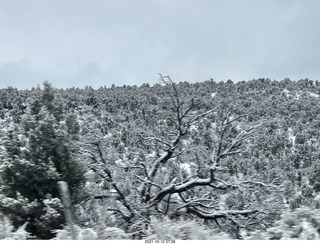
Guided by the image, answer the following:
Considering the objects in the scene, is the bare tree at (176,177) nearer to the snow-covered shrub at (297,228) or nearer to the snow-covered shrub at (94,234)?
the snow-covered shrub at (94,234)

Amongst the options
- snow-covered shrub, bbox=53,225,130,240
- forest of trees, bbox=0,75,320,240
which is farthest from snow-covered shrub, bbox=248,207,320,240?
snow-covered shrub, bbox=53,225,130,240

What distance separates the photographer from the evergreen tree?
352 inches

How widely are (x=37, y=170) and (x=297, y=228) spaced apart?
6222 millimetres

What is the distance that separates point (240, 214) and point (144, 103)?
143 feet

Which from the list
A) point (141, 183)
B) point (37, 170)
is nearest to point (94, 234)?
point (37, 170)

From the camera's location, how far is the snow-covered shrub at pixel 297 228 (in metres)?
5.40

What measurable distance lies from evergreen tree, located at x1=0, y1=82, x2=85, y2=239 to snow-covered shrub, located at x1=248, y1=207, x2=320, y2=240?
15.9 ft

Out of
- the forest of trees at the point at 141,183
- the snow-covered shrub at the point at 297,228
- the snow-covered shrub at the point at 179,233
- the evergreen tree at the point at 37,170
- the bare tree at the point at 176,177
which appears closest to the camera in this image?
the snow-covered shrub at the point at 297,228

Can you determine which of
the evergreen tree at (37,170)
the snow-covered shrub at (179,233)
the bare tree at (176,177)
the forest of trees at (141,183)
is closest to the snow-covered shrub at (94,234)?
the forest of trees at (141,183)

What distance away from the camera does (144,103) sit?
181 feet

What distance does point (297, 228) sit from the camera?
553cm

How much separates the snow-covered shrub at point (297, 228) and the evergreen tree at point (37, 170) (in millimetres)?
4843
